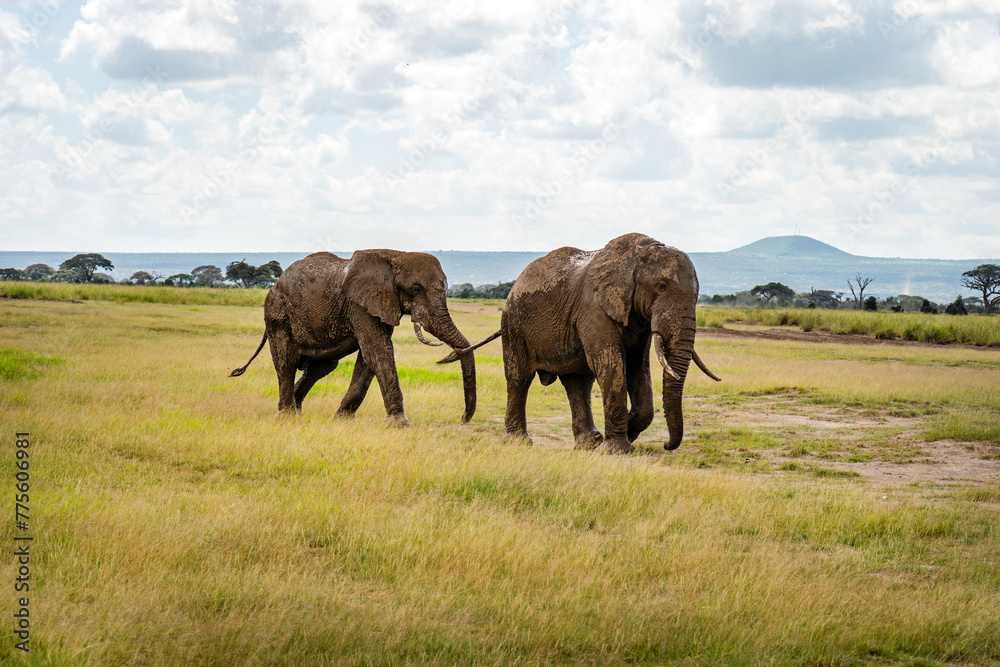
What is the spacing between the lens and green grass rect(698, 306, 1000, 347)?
40.1m

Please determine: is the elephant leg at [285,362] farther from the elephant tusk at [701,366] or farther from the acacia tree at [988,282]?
the acacia tree at [988,282]

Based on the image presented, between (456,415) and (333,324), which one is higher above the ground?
(333,324)

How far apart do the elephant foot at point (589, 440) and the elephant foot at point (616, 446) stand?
51 cm

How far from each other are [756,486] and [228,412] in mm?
8080

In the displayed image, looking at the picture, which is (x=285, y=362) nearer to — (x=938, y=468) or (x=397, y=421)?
(x=397, y=421)

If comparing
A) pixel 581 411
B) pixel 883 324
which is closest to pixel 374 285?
pixel 581 411

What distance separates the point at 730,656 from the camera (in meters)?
5.50

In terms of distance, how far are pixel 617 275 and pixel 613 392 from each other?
152 centimetres

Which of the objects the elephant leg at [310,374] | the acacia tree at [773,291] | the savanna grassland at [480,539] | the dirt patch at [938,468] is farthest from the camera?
the acacia tree at [773,291]

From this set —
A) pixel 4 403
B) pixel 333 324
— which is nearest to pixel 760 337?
pixel 333 324

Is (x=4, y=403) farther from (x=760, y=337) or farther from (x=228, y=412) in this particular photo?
(x=760, y=337)

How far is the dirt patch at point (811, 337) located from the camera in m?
39.3

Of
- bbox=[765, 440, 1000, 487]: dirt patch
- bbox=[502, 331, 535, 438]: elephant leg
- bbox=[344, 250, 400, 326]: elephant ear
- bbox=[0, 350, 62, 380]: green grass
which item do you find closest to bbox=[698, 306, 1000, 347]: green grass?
bbox=[765, 440, 1000, 487]: dirt patch

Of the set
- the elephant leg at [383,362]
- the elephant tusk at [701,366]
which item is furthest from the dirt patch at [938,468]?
A: the elephant leg at [383,362]
